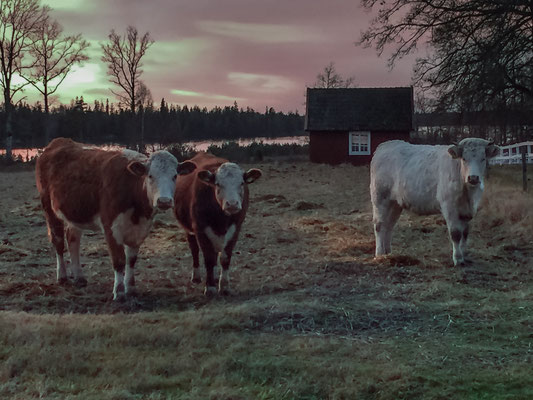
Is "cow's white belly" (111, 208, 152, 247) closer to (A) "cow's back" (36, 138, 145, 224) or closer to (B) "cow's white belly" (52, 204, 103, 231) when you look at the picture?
(A) "cow's back" (36, 138, 145, 224)

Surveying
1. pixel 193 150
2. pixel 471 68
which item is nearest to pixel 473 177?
pixel 471 68

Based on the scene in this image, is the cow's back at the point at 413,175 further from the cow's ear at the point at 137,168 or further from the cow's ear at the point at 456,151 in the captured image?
the cow's ear at the point at 137,168

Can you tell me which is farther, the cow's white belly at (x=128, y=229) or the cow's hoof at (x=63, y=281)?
the cow's hoof at (x=63, y=281)

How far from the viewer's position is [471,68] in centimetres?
2292

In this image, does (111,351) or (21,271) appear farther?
(21,271)

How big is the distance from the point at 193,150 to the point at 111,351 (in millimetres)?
33526

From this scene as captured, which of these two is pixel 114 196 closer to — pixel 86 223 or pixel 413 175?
pixel 86 223

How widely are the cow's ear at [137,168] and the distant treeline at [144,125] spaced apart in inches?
1377

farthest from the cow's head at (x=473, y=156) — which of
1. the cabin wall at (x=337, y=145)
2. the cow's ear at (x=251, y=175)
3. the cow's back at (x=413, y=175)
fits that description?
the cabin wall at (x=337, y=145)

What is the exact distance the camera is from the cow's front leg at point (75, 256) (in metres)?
7.53

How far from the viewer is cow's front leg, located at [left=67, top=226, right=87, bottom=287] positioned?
296 inches

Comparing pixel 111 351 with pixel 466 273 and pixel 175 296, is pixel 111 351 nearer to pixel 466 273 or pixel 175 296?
pixel 175 296

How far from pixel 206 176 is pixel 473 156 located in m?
3.66

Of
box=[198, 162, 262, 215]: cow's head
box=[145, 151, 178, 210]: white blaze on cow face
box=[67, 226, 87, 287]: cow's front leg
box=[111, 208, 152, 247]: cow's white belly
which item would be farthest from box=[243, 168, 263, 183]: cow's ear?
box=[67, 226, 87, 287]: cow's front leg
